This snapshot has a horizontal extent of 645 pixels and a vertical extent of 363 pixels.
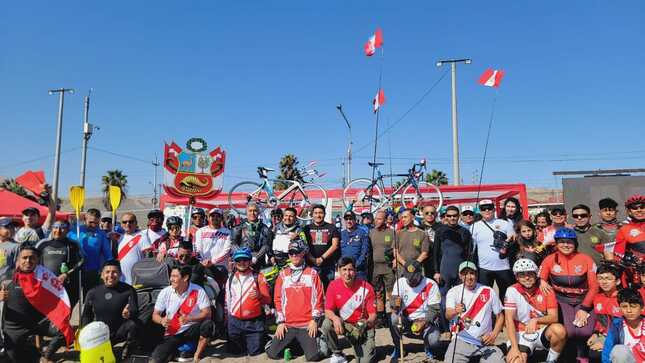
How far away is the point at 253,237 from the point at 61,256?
2.51 meters

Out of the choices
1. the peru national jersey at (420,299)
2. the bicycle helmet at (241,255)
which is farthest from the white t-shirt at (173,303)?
the peru national jersey at (420,299)

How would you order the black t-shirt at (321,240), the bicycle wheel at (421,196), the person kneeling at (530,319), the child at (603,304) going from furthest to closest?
the bicycle wheel at (421,196)
the black t-shirt at (321,240)
the person kneeling at (530,319)
the child at (603,304)

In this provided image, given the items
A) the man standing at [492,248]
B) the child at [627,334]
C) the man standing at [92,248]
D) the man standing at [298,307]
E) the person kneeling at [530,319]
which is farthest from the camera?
the man standing at [92,248]

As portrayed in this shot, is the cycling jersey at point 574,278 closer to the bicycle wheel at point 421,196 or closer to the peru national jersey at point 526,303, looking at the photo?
the peru national jersey at point 526,303

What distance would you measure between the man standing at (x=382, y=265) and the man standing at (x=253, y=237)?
5.50 ft

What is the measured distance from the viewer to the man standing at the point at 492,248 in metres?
5.60

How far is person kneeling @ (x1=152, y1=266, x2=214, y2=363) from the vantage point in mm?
4918

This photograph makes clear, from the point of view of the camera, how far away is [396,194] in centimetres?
1128

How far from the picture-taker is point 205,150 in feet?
34.3

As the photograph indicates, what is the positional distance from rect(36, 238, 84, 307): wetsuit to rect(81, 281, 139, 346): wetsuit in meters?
0.84

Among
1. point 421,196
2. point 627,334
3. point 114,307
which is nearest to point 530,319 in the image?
point 627,334

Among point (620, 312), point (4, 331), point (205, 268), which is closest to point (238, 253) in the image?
point (205, 268)

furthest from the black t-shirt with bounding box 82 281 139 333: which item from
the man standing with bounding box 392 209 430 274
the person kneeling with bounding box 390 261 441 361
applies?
the man standing with bounding box 392 209 430 274

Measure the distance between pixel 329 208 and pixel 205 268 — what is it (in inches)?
339
